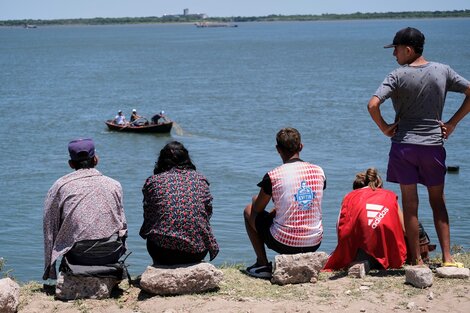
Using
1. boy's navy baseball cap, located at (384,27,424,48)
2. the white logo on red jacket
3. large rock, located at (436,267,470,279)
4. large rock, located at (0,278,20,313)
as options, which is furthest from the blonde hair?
large rock, located at (0,278,20,313)

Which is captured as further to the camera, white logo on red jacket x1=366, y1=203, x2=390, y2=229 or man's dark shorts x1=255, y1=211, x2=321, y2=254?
white logo on red jacket x1=366, y1=203, x2=390, y2=229

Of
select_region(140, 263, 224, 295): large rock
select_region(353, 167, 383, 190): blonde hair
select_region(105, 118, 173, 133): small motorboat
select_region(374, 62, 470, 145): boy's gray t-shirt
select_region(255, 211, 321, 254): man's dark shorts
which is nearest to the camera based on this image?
select_region(140, 263, 224, 295): large rock

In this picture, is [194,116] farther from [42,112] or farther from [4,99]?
[4,99]

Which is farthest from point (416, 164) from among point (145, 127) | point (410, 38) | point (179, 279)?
point (145, 127)

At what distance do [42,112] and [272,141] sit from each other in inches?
629

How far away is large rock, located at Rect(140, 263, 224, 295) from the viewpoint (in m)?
6.09

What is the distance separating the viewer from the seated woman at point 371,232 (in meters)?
6.74

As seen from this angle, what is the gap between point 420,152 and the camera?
6352 millimetres

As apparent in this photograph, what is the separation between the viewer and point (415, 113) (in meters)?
6.38

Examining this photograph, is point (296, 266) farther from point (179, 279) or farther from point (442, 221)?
point (442, 221)

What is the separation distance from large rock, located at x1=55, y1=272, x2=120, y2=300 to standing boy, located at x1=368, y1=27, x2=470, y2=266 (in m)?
2.24

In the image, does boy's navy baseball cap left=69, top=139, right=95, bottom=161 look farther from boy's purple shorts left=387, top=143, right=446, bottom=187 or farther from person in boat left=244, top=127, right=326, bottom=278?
boy's purple shorts left=387, top=143, right=446, bottom=187

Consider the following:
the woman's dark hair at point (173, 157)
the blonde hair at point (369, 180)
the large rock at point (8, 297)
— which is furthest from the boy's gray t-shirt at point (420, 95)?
the large rock at point (8, 297)

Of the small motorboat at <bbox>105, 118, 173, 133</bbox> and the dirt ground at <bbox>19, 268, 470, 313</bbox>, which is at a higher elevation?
the dirt ground at <bbox>19, 268, 470, 313</bbox>
